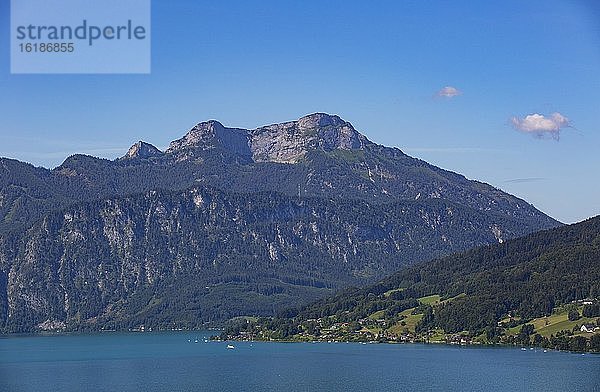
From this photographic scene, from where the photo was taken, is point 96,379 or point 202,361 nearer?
point 96,379

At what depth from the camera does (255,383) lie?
150 meters

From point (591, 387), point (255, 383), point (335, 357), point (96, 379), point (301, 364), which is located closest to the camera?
point (591, 387)

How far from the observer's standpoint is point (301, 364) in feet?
588

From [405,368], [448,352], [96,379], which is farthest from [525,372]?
[96,379]

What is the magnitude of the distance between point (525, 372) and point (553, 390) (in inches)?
814

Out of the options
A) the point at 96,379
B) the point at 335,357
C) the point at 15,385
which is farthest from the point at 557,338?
the point at 15,385

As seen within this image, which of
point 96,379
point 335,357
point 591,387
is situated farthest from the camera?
point 335,357

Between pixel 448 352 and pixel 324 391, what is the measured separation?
65.1 meters

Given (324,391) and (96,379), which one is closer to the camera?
(324,391)

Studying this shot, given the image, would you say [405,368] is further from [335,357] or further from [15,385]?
[15,385]

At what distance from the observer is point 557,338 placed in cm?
A: 19712

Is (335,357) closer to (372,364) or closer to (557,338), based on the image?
(372,364)

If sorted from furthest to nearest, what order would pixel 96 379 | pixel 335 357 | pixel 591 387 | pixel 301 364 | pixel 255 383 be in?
pixel 335 357 < pixel 301 364 < pixel 96 379 < pixel 255 383 < pixel 591 387

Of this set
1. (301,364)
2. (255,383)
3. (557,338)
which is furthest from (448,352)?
(255,383)
